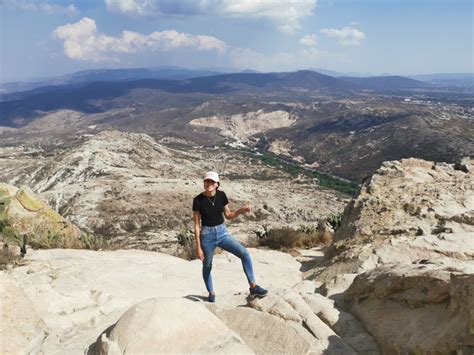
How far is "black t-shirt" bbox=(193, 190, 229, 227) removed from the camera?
22.3ft

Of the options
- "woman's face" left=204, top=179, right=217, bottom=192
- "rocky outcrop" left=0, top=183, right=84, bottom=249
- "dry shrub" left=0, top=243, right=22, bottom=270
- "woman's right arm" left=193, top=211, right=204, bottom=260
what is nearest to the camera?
"woman's face" left=204, top=179, right=217, bottom=192

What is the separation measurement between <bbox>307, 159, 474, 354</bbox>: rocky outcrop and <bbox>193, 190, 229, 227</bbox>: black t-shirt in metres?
2.41

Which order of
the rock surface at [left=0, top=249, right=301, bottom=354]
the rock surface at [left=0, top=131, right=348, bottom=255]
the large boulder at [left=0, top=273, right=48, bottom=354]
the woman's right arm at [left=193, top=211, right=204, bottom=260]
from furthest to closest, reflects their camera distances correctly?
1. the rock surface at [left=0, top=131, right=348, bottom=255]
2. the woman's right arm at [left=193, top=211, right=204, bottom=260]
3. the rock surface at [left=0, top=249, right=301, bottom=354]
4. the large boulder at [left=0, top=273, right=48, bottom=354]

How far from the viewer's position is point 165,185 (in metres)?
40.4

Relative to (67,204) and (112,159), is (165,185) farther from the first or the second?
(112,159)

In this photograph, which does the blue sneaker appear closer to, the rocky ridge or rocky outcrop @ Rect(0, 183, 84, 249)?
the rocky ridge

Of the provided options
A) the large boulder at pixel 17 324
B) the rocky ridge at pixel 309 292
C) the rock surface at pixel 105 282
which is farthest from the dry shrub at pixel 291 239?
the large boulder at pixel 17 324

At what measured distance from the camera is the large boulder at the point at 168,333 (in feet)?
14.7

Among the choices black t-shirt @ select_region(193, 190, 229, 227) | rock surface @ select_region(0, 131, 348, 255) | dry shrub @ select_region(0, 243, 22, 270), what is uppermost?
black t-shirt @ select_region(193, 190, 229, 227)

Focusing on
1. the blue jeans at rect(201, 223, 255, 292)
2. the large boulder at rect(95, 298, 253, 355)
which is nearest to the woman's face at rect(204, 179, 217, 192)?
the blue jeans at rect(201, 223, 255, 292)

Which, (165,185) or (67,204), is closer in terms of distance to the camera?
(67,204)

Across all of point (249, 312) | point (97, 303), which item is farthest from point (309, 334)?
point (97, 303)

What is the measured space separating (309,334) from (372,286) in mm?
1504

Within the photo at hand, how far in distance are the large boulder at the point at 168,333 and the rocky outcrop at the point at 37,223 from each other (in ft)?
28.2
